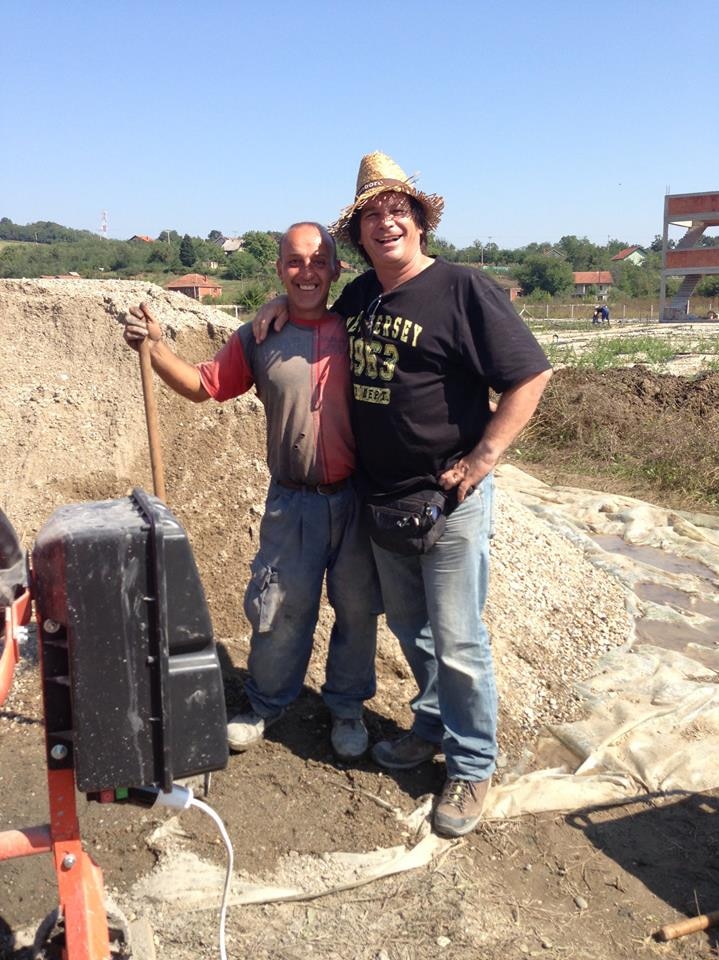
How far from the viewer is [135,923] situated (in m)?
2.19

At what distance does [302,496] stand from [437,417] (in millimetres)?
559

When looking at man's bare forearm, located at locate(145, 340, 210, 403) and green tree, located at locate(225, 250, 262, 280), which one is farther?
green tree, located at locate(225, 250, 262, 280)

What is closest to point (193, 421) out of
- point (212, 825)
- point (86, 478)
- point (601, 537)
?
point (86, 478)

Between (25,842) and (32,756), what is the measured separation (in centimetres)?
159

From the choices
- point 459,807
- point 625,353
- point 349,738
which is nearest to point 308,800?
point 349,738

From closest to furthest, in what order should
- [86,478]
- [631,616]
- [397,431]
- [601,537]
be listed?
1. [397,431]
2. [86,478]
3. [631,616]
4. [601,537]

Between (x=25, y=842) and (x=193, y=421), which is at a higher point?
(x=193, y=421)

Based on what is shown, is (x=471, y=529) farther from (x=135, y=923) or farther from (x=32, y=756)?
(x=32, y=756)

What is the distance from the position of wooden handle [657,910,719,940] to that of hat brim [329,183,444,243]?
208cm

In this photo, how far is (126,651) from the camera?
1474mm

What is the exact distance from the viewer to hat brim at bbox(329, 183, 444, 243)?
257cm

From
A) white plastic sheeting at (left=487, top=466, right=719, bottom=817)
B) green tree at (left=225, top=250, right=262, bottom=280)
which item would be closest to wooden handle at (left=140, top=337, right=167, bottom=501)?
white plastic sheeting at (left=487, top=466, right=719, bottom=817)

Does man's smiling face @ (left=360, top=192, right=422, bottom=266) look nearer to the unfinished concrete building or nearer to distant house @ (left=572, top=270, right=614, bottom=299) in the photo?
the unfinished concrete building

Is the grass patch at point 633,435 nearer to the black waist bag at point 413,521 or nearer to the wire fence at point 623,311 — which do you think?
the black waist bag at point 413,521
